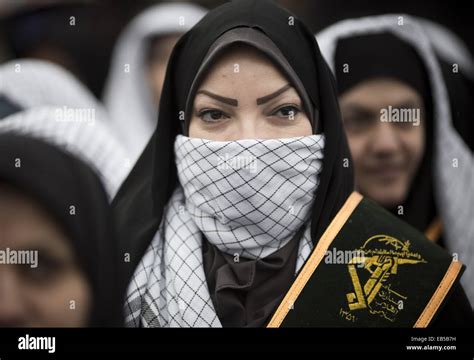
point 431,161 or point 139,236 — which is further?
point 431,161

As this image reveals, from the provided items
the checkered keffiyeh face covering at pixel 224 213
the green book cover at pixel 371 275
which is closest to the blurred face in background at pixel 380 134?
the green book cover at pixel 371 275

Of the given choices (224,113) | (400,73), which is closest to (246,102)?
(224,113)

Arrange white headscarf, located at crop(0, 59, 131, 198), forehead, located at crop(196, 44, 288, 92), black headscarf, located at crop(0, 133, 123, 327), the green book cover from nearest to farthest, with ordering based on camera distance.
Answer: black headscarf, located at crop(0, 133, 123, 327), forehead, located at crop(196, 44, 288, 92), the green book cover, white headscarf, located at crop(0, 59, 131, 198)

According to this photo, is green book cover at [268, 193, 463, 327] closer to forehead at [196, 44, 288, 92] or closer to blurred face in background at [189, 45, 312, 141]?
blurred face in background at [189, 45, 312, 141]

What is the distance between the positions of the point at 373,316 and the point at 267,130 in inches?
29.2

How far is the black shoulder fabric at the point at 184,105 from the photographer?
230cm

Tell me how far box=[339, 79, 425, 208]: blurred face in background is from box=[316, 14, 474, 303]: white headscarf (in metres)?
0.11

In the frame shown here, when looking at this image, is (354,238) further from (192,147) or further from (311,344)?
(192,147)

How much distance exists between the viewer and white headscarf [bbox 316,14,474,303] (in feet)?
9.00

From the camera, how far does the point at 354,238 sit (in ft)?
8.05

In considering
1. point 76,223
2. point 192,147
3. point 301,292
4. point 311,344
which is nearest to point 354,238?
point 301,292

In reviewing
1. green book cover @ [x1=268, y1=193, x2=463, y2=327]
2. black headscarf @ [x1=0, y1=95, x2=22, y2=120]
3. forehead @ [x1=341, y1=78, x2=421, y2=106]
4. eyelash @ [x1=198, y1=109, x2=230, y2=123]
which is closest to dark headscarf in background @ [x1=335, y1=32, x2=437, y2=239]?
forehead @ [x1=341, y1=78, x2=421, y2=106]

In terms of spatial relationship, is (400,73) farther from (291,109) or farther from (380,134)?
(291,109)

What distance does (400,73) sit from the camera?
8.95 feet
